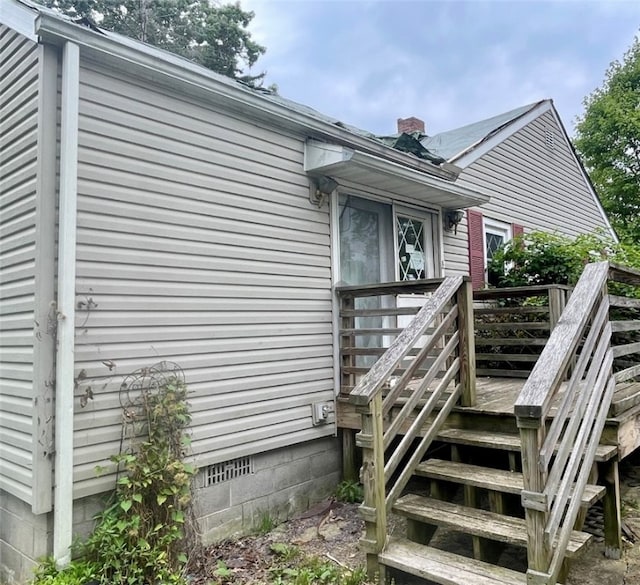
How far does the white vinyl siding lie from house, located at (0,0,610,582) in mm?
2658

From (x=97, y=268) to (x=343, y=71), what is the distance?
21959mm

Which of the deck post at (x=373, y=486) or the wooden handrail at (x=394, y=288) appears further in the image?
the wooden handrail at (x=394, y=288)

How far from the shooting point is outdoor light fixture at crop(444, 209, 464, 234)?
6387mm

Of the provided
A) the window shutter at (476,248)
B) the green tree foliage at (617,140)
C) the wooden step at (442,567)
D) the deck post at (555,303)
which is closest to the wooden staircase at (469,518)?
the wooden step at (442,567)

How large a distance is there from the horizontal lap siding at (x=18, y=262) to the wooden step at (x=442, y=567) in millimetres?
2161

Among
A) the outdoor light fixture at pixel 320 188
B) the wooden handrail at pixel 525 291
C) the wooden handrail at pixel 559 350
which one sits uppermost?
the outdoor light fixture at pixel 320 188

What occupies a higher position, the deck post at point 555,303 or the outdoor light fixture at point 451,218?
the outdoor light fixture at point 451,218

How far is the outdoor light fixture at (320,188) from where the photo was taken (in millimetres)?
4664

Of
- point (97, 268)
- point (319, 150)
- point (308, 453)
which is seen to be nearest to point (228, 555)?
point (308, 453)

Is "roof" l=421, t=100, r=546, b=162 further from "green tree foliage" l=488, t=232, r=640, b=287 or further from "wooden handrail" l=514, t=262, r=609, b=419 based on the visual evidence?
"wooden handrail" l=514, t=262, r=609, b=419

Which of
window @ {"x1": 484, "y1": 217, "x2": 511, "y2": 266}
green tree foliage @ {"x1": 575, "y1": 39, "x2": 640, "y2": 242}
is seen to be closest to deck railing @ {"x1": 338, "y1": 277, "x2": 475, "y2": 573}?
window @ {"x1": 484, "y1": 217, "x2": 511, "y2": 266}

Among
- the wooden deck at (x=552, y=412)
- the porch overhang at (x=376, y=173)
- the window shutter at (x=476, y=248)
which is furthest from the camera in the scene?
the window shutter at (x=476, y=248)

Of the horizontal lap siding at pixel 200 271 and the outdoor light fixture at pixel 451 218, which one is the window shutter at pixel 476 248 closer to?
the outdoor light fixture at pixel 451 218

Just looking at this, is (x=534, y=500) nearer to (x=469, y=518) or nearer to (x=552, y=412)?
(x=469, y=518)
